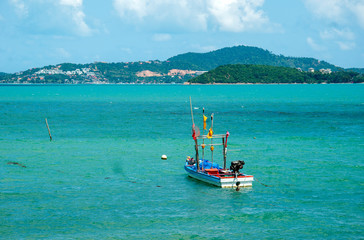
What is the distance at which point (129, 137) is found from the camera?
7475 centimetres

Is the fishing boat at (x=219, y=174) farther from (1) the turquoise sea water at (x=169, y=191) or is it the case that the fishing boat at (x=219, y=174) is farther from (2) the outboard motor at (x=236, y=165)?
(1) the turquoise sea water at (x=169, y=191)

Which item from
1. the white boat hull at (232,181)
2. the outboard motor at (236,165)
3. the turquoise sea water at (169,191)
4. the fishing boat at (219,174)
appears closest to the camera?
the turquoise sea water at (169,191)

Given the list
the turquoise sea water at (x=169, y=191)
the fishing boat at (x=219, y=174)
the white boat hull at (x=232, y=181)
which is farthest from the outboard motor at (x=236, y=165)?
the turquoise sea water at (x=169, y=191)

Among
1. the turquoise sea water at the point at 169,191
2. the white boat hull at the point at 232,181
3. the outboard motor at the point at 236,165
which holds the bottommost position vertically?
the turquoise sea water at the point at 169,191

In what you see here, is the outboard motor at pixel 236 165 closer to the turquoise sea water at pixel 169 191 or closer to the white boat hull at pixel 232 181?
the white boat hull at pixel 232 181

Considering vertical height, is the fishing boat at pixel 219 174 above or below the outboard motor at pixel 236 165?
below

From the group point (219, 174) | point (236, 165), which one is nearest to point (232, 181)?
point (236, 165)

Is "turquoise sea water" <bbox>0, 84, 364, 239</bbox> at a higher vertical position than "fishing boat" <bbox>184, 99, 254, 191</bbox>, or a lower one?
lower

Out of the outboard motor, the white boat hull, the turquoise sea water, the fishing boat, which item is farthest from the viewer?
the white boat hull

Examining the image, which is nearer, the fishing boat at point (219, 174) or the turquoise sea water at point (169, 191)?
the turquoise sea water at point (169, 191)

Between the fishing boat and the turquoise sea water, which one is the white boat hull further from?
the turquoise sea water

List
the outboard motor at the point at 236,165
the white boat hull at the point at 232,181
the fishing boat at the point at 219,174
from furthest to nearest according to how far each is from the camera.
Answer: the white boat hull at the point at 232,181, the fishing boat at the point at 219,174, the outboard motor at the point at 236,165

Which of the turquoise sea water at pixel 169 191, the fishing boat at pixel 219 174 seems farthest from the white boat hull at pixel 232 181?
the turquoise sea water at pixel 169 191

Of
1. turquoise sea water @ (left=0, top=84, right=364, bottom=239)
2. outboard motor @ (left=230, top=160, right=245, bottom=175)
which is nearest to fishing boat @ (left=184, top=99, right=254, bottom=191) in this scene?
outboard motor @ (left=230, top=160, right=245, bottom=175)
